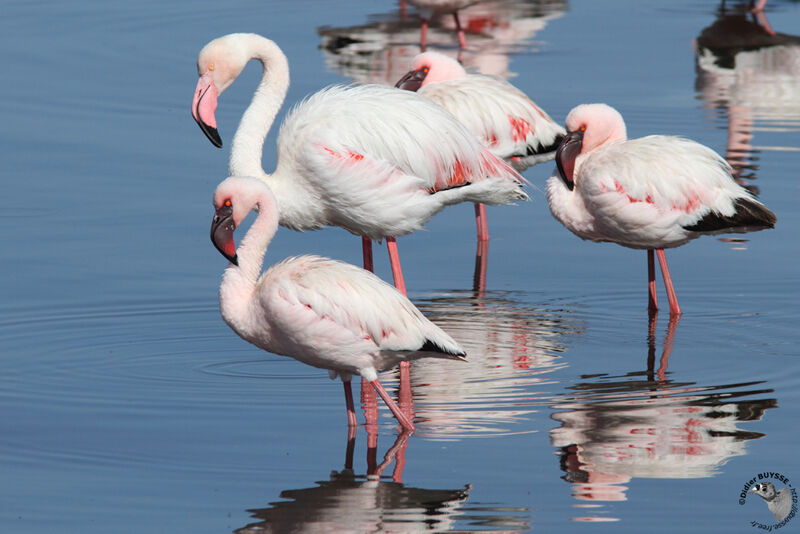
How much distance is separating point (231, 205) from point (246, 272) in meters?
0.30

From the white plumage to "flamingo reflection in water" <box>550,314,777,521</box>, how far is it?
8.70ft

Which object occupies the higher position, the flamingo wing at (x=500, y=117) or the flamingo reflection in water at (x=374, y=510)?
the flamingo wing at (x=500, y=117)

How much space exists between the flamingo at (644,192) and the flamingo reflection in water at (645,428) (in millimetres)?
1121

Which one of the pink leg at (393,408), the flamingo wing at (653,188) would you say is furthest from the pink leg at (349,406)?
the flamingo wing at (653,188)

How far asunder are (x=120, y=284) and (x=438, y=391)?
7.71 feet

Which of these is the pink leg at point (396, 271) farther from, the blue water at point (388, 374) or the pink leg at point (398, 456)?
the pink leg at point (398, 456)

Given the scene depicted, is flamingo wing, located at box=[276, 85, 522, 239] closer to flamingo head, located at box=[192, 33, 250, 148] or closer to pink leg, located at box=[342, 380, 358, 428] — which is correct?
flamingo head, located at box=[192, 33, 250, 148]

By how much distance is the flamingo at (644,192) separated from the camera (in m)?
7.48

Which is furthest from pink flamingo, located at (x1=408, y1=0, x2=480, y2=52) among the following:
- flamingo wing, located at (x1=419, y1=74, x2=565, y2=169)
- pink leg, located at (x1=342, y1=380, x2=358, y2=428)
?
pink leg, located at (x1=342, y1=380, x2=358, y2=428)

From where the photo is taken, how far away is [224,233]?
5887 mm

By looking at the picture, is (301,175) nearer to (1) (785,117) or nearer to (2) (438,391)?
(2) (438,391)

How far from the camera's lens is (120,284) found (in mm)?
7922

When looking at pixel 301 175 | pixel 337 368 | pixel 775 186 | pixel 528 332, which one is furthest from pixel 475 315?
pixel 775 186

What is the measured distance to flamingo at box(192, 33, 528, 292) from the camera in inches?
282
